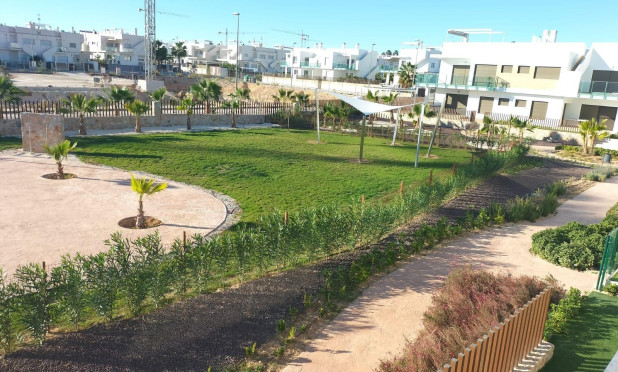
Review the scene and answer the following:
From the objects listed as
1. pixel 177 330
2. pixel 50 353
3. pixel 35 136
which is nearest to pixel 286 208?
pixel 177 330

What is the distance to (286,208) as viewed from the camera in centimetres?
1461

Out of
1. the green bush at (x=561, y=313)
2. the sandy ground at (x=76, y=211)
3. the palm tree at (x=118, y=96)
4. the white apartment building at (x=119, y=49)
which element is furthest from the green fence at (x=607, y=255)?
the white apartment building at (x=119, y=49)

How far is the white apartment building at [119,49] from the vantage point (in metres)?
99.4

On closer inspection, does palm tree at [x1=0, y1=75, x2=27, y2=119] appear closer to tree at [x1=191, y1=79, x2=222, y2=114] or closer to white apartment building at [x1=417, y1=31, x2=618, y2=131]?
tree at [x1=191, y1=79, x2=222, y2=114]

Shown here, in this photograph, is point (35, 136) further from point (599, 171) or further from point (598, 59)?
point (598, 59)

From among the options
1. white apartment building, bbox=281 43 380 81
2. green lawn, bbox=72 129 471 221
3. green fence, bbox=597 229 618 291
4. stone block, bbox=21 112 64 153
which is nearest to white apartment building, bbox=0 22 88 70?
white apartment building, bbox=281 43 380 81

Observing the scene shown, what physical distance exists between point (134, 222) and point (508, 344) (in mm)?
10240

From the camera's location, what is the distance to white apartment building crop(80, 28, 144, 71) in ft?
326

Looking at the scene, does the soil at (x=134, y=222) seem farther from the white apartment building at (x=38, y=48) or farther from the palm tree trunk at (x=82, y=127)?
the white apartment building at (x=38, y=48)

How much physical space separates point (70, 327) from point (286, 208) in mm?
7936

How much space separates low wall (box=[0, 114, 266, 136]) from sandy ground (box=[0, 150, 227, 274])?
6616 mm

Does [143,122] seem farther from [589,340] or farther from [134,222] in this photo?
[589,340]

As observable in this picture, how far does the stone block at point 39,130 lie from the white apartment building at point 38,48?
77241 millimetres

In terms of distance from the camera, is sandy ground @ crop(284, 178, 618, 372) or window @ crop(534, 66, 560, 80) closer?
sandy ground @ crop(284, 178, 618, 372)
